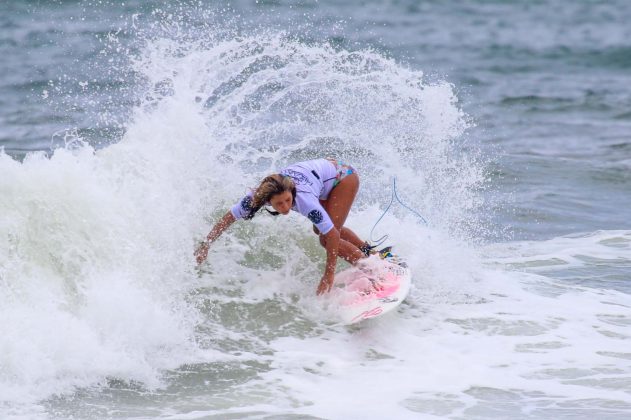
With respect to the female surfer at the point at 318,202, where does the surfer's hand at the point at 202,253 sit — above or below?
below

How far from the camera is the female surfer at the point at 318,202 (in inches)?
273

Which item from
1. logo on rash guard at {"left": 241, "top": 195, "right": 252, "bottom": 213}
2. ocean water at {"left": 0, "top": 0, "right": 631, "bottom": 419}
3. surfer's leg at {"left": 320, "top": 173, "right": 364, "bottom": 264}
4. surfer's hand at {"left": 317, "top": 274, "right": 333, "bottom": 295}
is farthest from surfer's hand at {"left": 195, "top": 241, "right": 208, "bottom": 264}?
surfer's leg at {"left": 320, "top": 173, "right": 364, "bottom": 264}

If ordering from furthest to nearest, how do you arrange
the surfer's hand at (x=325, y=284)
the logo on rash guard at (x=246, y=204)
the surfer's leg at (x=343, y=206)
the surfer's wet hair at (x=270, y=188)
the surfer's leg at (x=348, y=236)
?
the surfer's leg at (x=348, y=236), the surfer's leg at (x=343, y=206), the surfer's hand at (x=325, y=284), the logo on rash guard at (x=246, y=204), the surfer's wet hair at (x=270, y=188)

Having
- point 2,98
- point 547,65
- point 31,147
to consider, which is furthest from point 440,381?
point 547,65

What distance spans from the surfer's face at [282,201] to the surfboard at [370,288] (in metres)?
1.18

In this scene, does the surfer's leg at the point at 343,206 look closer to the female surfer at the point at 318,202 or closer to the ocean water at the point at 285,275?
the female surfer at the point at 318,202

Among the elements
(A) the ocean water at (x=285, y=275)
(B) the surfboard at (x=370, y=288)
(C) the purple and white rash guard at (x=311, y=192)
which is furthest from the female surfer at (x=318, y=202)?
(A) the ocean water at (x=285, y=275)

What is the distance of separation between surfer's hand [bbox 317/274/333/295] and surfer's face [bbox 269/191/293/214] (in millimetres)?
859

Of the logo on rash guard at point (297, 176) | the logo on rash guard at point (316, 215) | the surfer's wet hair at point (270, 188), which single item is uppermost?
the logo on rash guard at point (297, 176)

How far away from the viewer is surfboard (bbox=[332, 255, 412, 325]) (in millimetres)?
7605

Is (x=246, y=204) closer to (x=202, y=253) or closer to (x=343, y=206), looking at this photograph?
(x=202, y=253)

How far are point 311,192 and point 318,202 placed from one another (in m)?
0.11

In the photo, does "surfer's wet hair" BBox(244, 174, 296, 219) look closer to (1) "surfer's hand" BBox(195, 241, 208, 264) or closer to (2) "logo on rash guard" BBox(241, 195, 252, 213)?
(2) "logo on rash guard" BBox(241, 195, 252, 213)

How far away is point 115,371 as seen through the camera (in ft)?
20.2
